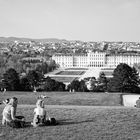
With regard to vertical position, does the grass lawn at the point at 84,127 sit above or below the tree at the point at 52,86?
above

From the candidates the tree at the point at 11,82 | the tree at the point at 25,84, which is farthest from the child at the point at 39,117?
the tree at the point at 25,84

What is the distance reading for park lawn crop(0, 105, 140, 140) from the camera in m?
6.34

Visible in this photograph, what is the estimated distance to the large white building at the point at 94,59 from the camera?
257 feet

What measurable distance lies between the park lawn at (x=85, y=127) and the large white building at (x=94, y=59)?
69.4m

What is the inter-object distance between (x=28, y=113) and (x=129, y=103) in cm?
583

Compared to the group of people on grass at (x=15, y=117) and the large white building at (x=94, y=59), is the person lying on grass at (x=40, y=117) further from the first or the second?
the large white building at (x=94, y=59)

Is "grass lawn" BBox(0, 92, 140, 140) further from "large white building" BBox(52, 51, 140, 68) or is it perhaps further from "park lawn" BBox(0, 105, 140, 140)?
"large white building" BBox(52, 51, 140, 68)

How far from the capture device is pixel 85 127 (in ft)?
23.1

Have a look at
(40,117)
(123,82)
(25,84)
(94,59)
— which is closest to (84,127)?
(40,117)

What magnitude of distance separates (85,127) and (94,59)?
72.9m

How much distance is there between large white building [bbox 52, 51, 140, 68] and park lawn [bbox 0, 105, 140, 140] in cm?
6938

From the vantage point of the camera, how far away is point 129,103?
1313cm

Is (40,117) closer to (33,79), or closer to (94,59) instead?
(33,79)

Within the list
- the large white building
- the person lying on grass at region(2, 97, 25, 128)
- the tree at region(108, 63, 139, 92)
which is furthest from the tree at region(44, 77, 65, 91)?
the large white building
